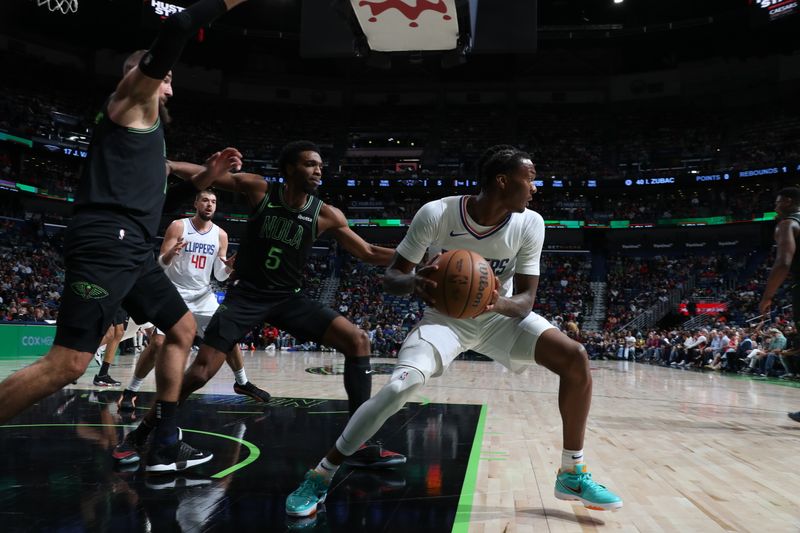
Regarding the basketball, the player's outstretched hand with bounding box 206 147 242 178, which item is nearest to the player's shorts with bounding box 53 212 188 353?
the player's outstretched hand with bounding box 206 147 242 178

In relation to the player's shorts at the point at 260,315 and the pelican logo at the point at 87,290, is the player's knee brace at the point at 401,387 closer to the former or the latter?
the player's shorts at the point at 260,315

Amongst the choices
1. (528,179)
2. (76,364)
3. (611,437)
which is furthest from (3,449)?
(611,437)

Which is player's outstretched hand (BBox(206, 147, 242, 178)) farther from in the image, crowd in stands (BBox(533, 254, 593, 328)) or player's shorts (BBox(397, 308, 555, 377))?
crowd in stands (BBox(533, 254, 593, 328))

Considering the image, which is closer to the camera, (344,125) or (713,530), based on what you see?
(713,530)

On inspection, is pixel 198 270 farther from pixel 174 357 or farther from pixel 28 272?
pixel 28 272

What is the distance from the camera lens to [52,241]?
92.1ft

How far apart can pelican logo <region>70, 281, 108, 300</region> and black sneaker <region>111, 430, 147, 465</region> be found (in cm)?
133

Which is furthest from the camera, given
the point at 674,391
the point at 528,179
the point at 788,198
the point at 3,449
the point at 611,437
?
the point at 674,391

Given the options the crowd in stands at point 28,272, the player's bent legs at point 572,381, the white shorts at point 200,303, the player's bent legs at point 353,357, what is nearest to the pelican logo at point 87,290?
the player's bent legs at point 353,357

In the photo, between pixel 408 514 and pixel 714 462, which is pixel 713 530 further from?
pixel 714 462

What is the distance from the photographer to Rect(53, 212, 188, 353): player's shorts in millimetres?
2688

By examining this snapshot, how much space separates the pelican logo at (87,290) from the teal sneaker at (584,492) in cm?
239

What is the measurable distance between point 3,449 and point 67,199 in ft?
95.5

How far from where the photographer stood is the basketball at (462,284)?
2859 millimetres
